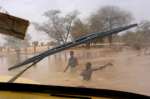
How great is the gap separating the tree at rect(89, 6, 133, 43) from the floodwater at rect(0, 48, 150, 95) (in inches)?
14.1

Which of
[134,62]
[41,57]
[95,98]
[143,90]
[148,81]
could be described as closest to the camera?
[95,98]

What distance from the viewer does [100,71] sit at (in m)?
8.22

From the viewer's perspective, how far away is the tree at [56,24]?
604 centimetres

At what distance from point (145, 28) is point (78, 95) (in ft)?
11.8

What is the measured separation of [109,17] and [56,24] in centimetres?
92

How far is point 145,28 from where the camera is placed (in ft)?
22.3

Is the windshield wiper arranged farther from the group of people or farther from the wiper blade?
the group of people

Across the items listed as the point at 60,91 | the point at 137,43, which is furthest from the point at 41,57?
the point at 137,43

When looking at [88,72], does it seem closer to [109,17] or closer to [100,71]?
[100,71]

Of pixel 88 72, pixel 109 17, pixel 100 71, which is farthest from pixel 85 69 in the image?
pixel 109 17

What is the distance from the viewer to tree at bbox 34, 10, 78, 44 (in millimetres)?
6039

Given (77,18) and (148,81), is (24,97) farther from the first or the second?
(148,81)

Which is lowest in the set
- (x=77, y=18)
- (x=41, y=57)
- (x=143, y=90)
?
(x=143, y=90)

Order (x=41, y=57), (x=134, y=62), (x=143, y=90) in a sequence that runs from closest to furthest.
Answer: (x=41, y=57), (x=143, y=90), (x=134, y=62)
